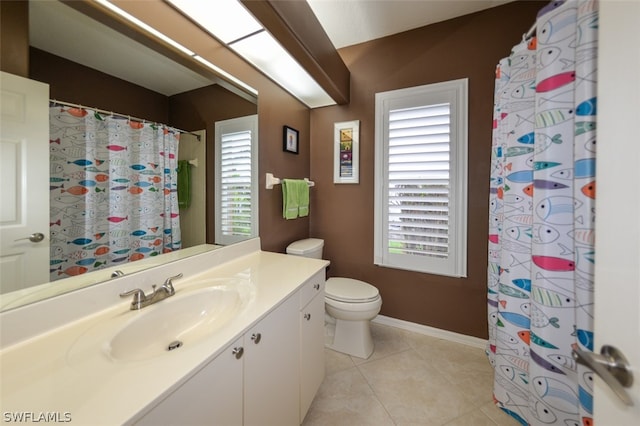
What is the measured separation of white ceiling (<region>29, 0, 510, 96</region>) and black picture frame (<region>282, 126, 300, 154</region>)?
0.74 m

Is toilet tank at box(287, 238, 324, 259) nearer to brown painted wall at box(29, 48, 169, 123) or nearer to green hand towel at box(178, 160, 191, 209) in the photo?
green hand towel at box(178, 160, 191, 209)

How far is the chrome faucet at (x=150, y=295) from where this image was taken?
87cm

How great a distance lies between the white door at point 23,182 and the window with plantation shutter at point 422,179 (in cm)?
199

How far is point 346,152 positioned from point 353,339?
1.64 m

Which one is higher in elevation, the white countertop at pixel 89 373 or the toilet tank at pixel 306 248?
the toilet tank at pixel 306 248

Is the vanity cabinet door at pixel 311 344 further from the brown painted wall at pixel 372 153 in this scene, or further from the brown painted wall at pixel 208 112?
the brown painted wall at pixel 372 153

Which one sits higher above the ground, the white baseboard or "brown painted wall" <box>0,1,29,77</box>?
"brown painted wall" <box>0,1,29,77</box>

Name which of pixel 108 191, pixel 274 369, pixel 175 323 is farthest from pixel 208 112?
pixel 274 369

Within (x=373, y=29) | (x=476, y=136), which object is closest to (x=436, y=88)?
(x=476, y=136)

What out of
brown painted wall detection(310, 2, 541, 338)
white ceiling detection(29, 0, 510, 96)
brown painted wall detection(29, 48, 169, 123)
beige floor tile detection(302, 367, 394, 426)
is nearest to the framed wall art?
brown painted wall detection(310, 2, 541, 338)

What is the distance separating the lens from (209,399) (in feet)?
2.07

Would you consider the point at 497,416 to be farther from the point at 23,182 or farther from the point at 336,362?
the point at 23,182

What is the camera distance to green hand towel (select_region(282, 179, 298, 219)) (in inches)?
74.5

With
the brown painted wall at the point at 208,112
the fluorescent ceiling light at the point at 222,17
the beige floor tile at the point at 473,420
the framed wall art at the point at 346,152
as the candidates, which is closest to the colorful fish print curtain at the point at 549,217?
the beige floor tile at the point at 473,420
